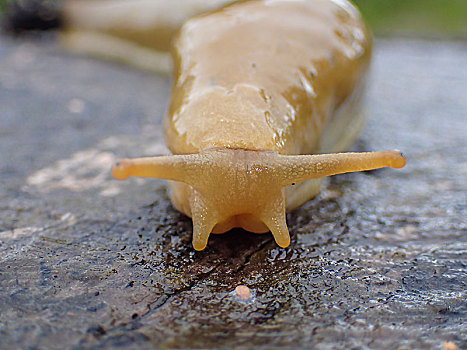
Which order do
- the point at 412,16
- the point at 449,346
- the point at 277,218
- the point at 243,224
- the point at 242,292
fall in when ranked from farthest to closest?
1. the point at 412,16
2. the point at 243,224
3. the point at 277,218
4. the point at 242,292
5. the point at 449,346

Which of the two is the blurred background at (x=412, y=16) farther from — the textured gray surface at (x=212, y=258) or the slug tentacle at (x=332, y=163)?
the slug tentacle at (x=332, y=163)

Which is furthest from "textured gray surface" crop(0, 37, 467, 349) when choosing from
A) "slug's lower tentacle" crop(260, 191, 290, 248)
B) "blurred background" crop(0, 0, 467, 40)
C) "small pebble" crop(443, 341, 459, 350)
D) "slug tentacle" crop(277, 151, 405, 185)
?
"blurred background" crop(0, 0, 467, 40)

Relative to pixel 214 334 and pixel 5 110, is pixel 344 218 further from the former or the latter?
pixel 5 110

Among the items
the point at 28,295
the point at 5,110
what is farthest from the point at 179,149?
the point at 5,110

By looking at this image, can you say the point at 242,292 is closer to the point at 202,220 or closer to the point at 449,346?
the point at 202,220

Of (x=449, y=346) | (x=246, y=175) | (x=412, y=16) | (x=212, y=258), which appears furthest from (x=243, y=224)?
(x=412, y=16)

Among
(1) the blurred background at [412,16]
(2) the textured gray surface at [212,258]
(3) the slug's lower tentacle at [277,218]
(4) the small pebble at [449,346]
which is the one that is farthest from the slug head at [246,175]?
(1) the blurred background at [412,16]
